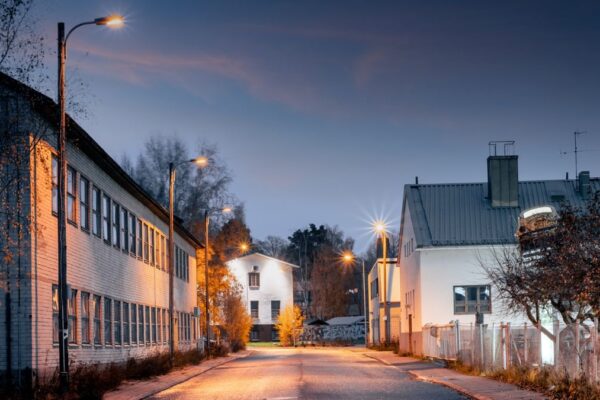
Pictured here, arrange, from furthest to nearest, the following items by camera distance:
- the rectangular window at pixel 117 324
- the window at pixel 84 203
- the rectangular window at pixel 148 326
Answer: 1. the rectangular window at pixel 148 326
2. the rectangular window at pixel 117 324
3. the window at pixel 84 203

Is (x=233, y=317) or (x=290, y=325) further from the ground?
(x=233, y=317)

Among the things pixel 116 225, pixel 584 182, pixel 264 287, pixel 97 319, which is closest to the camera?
pixel 97 319

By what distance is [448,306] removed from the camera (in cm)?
4875

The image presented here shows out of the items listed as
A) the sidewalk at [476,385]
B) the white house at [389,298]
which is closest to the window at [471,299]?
the white house at [389,298]

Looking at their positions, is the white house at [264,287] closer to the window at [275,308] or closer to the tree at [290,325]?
the window at [275,308]

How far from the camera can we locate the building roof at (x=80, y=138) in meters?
19.0

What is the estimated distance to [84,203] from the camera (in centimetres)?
2820

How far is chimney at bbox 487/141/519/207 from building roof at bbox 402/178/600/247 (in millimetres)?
432

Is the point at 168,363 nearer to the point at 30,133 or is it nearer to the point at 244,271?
the point at 30,133

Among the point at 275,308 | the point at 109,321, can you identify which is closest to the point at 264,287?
the point at 275,308

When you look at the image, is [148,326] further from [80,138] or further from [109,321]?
[80,138]

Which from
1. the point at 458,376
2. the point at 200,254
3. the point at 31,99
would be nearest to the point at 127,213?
the point at 458,376

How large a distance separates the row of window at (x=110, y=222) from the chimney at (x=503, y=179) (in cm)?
1862

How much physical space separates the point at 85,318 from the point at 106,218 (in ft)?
15.5
